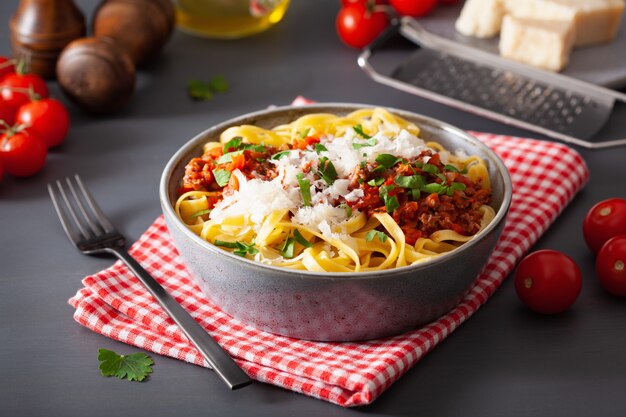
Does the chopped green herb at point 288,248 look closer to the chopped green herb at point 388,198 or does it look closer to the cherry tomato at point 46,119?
the chopped green herb at point 388,198

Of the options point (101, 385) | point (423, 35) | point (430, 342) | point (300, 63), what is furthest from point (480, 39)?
point (101, 385)

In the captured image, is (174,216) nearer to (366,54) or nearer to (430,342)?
(430,342)

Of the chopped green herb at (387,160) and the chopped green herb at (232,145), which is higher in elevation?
the chopped green herb at (387,160)

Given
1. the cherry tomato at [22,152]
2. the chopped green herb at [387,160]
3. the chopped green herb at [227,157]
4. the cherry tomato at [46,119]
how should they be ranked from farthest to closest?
1. the cherry tomato at [46,119]
2. the cherry tomato at [22,152]
3. the chopped green herb at [227,157]
4. the chopped green herb at [387,160]

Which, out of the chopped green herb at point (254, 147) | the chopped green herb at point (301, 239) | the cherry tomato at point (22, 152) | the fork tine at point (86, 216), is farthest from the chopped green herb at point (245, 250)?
the cherry tomato at point (22, 152)

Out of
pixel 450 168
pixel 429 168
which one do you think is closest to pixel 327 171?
pixel 429 168

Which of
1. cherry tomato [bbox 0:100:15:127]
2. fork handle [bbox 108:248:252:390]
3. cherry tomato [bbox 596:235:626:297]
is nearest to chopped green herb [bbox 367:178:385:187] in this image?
fork handle [bbox 108:248:252:390]

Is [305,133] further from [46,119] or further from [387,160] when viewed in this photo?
[46,119]

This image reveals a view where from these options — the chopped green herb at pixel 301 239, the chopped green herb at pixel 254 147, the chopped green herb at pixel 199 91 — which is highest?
the chopped green herb at pixel 254 147
